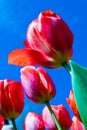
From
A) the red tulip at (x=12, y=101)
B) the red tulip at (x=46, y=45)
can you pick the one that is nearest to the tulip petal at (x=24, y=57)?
the red tulip at (x=46, y=45)

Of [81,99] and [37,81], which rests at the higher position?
[37,81]

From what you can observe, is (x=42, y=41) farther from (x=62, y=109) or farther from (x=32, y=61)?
(x=62, y=109)

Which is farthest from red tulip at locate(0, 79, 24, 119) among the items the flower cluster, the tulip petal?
the tulip petal

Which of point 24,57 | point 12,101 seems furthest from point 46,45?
point 12,101

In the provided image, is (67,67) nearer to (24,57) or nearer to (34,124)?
(24,57)

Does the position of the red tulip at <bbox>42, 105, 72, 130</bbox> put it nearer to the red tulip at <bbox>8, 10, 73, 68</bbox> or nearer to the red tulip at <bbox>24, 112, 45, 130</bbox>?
the red tulip at <bbox>24, 112, 45, 130</bbox>

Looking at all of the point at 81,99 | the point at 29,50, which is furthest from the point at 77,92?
the point at 29,50

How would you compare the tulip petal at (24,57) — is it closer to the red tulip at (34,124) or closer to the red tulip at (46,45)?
the red tulip at (46,45)
